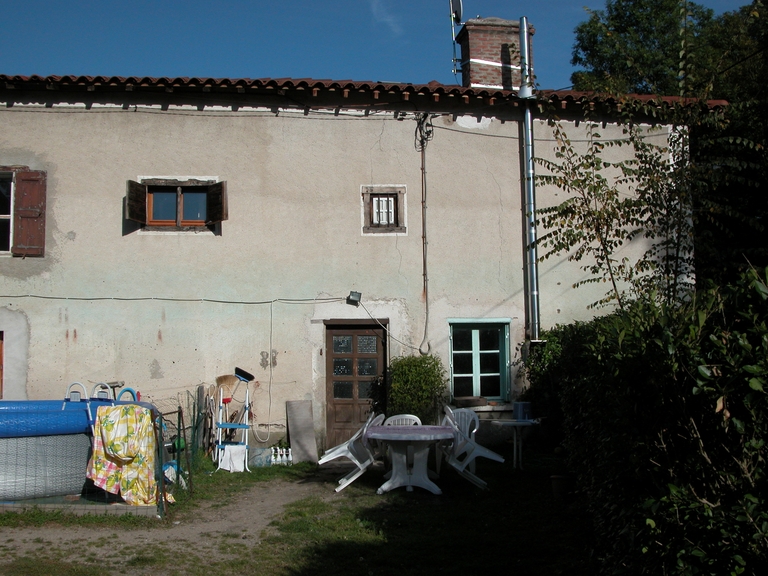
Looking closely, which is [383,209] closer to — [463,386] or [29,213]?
[463,386]

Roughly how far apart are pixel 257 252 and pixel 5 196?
12.3 feet

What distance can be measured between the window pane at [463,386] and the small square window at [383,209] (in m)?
2.38

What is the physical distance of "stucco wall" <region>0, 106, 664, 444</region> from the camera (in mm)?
10383

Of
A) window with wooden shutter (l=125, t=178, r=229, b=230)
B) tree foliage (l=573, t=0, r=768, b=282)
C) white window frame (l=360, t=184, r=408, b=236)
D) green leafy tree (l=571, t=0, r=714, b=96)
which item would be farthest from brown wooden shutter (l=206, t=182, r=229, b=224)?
green leafy tree (l=571, t=0, r=714, b=96)

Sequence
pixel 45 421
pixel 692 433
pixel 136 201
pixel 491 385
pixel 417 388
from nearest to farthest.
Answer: pixel 692 433 → pixel 45 421 → pixel 417 388 → pixel 136 201 → pixel 491 385

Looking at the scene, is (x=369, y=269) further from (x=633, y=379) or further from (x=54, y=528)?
(x=633, y=379)

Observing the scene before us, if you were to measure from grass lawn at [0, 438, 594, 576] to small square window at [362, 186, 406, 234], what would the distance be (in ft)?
13.1

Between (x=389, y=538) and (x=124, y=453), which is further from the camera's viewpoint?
(x=124, y=453)

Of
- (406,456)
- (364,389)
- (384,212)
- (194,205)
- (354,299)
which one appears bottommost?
(406,456)

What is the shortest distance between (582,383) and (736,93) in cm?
1043

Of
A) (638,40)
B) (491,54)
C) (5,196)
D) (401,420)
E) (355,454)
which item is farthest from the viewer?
(638,40)

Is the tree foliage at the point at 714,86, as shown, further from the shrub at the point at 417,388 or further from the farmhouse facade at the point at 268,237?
the shrub at the point at 417,388

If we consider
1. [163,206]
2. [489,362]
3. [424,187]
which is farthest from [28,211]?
[489,362]

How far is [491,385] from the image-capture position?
11.0 meters
